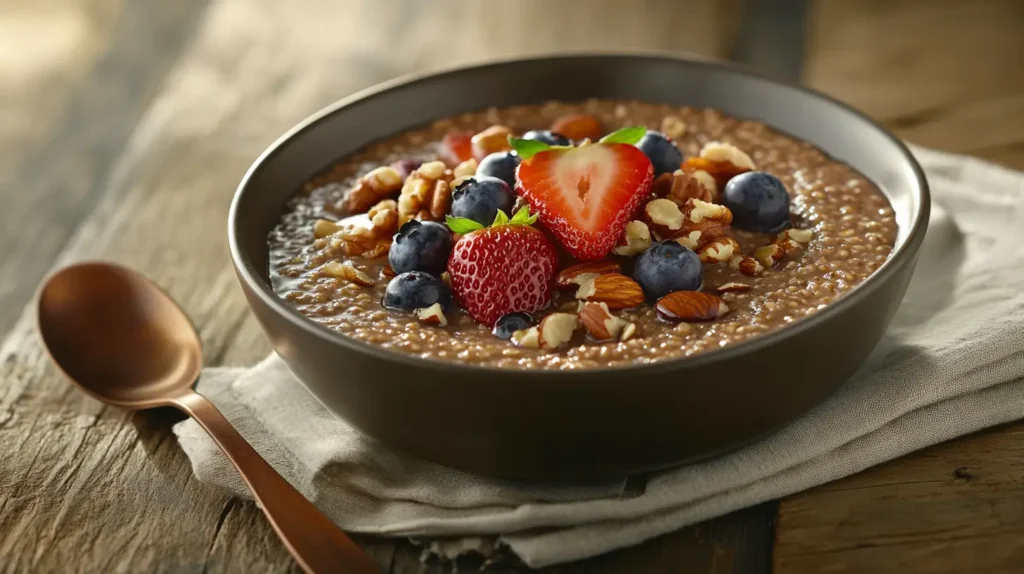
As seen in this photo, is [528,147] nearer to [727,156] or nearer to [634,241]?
[634,241]

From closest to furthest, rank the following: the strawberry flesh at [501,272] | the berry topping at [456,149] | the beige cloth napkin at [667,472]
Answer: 1. the beige cloth napkin at [667,472]
2. the strawberry flesh at [501,272]
3. the berry topping at [456,149]

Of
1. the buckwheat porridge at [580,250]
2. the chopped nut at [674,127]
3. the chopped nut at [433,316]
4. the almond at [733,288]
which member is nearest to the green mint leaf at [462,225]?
the buckwheat porridge at [580,250]

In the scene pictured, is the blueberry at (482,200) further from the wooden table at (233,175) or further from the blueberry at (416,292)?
the wooden table at (233,175)

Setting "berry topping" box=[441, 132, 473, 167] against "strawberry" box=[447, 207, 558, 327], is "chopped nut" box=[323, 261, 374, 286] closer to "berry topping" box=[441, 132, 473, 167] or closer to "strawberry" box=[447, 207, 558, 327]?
"strawberry" box=[447, 207, 558, 327]

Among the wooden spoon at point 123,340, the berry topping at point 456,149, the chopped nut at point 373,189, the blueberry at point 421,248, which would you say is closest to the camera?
the blueberry at point 421,248

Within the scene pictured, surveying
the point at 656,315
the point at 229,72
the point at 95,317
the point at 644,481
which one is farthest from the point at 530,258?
the point at 229,72

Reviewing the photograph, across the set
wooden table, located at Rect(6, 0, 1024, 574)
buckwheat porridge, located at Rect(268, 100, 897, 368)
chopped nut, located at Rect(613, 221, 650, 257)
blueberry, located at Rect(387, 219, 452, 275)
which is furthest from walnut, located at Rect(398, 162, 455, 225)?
wooden table, located at Rect(6, 0, 1024, 574)

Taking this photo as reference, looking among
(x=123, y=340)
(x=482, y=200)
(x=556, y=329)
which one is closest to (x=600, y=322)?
(x=556, y=329)
